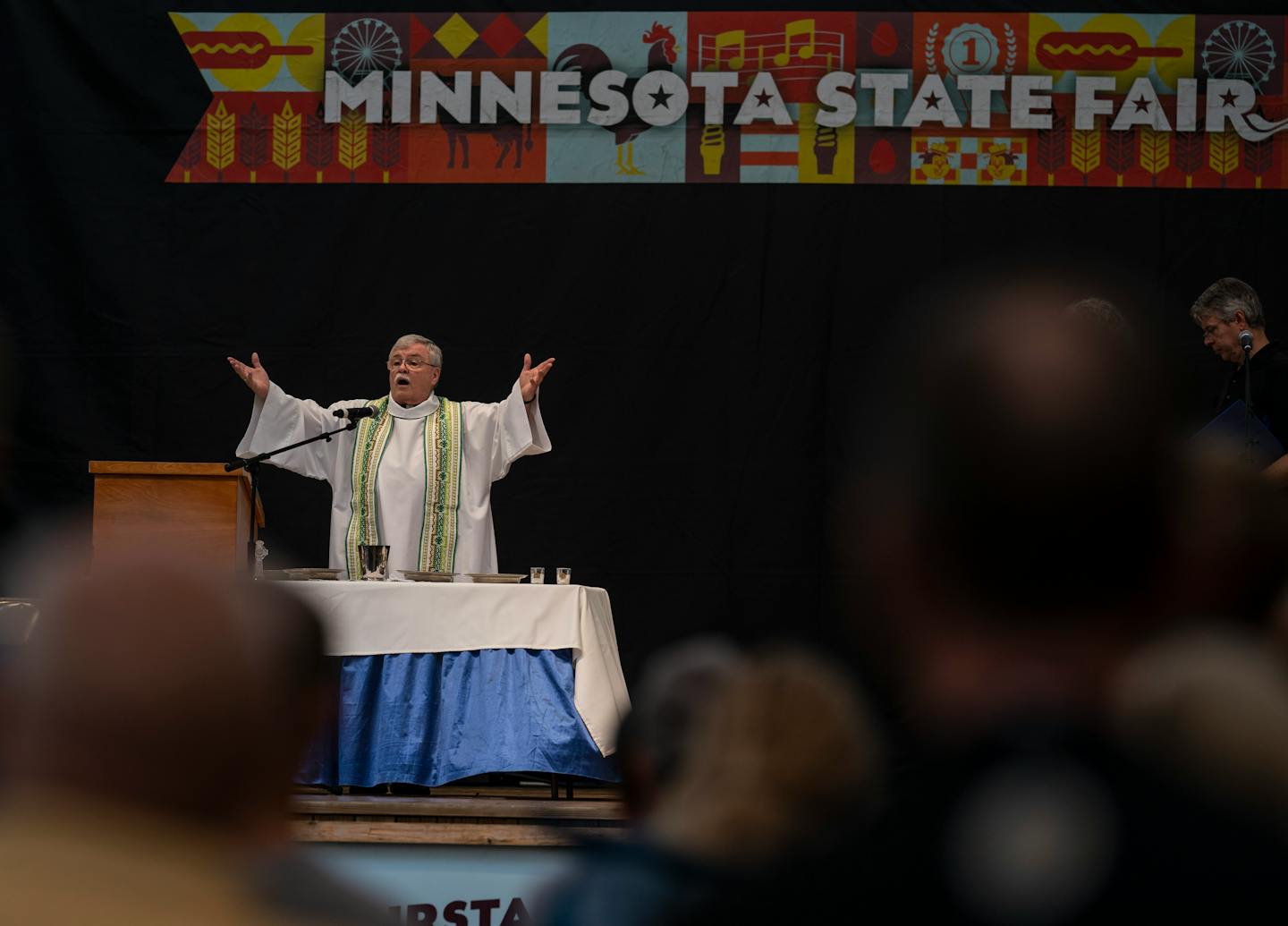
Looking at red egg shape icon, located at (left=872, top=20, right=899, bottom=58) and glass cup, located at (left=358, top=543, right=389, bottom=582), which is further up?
red egg shape icon, located at (left=872, top=20, right=899, bottom=58)

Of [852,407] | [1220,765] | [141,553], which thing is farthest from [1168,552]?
[852,407]

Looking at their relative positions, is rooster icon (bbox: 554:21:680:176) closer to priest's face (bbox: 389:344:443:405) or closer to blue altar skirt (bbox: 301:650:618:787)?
priest's face (bbox: 389:344:443:405)

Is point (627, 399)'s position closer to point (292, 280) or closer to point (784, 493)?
point (784, 493)

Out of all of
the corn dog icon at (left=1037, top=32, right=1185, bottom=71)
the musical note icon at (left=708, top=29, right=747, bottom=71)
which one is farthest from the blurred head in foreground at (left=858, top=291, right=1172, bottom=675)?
the corn dog icon at (left=1037, top=32, right=1185, bottom=71)

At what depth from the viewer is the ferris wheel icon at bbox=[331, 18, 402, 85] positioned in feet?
25.0

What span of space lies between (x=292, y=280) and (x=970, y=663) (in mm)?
7076

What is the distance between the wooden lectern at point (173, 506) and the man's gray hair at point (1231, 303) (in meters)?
3.16

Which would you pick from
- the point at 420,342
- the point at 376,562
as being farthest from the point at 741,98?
the point at 376,562

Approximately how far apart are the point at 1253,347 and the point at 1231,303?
159 millimetres

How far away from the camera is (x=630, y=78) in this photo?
754cm

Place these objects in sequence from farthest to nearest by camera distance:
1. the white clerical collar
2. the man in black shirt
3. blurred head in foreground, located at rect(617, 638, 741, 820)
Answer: the white clerical collar < the man in black shirt < blurred head in foreground, located at rect(617, 638, 741, 820)

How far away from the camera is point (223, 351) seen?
24.7 feet

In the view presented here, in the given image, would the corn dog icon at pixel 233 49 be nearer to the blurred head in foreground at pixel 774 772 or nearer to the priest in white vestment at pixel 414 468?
the priest in white vestment at pixel 414 468

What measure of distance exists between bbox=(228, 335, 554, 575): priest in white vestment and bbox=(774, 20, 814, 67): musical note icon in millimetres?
2152
